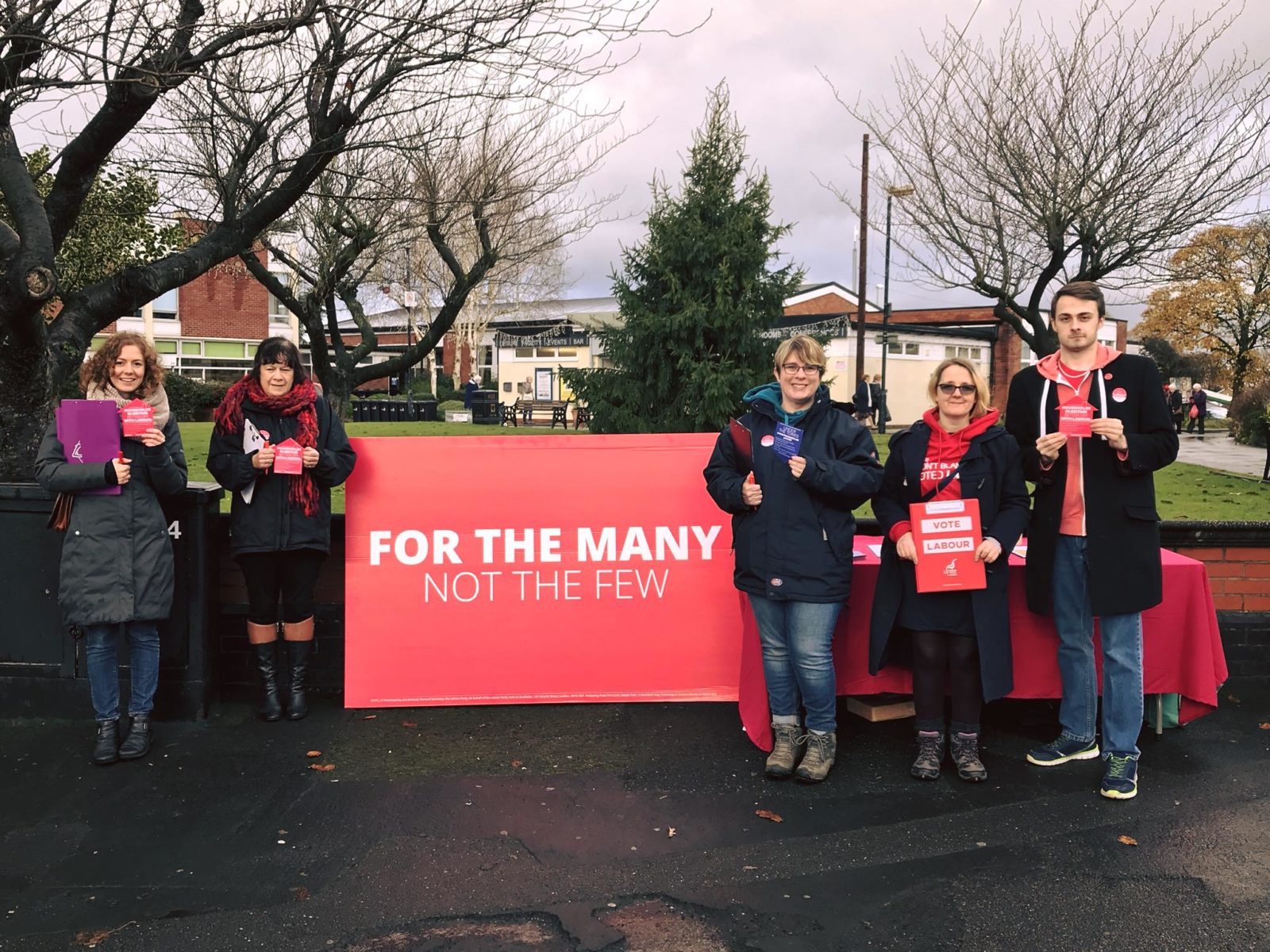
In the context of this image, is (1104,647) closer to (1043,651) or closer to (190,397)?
(1043,651)

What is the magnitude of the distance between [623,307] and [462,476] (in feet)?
16.3

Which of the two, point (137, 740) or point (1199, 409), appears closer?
point (137, 740)

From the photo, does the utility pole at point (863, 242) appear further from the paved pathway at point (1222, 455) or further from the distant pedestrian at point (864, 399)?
the paved pathway at point (1222, 455)

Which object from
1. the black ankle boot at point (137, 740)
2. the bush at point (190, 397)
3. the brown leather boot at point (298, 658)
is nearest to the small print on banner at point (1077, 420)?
the brown leather boot at point (298, 658)

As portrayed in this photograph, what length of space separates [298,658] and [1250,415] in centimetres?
2936

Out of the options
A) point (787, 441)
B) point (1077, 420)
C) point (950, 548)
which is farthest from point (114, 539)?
point (1077, 420)

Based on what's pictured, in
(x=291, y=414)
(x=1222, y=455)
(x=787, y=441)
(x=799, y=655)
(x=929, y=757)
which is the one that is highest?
(x=291, y=414)

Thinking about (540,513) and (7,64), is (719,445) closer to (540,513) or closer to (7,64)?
(540,513)

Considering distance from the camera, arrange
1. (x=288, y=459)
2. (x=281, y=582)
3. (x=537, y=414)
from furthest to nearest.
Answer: (x=537, y=414) → (x=281, y=582) → (x=288, y=459)

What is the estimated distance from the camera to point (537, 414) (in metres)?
36.1

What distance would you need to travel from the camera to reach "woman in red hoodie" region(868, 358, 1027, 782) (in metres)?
4.10

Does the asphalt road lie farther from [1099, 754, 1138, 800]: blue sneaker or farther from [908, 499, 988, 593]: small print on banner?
[908, 499, 988, 593]: small print on banner

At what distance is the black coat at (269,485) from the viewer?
459cm

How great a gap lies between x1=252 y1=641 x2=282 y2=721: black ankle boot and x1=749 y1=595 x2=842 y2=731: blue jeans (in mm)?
2486
